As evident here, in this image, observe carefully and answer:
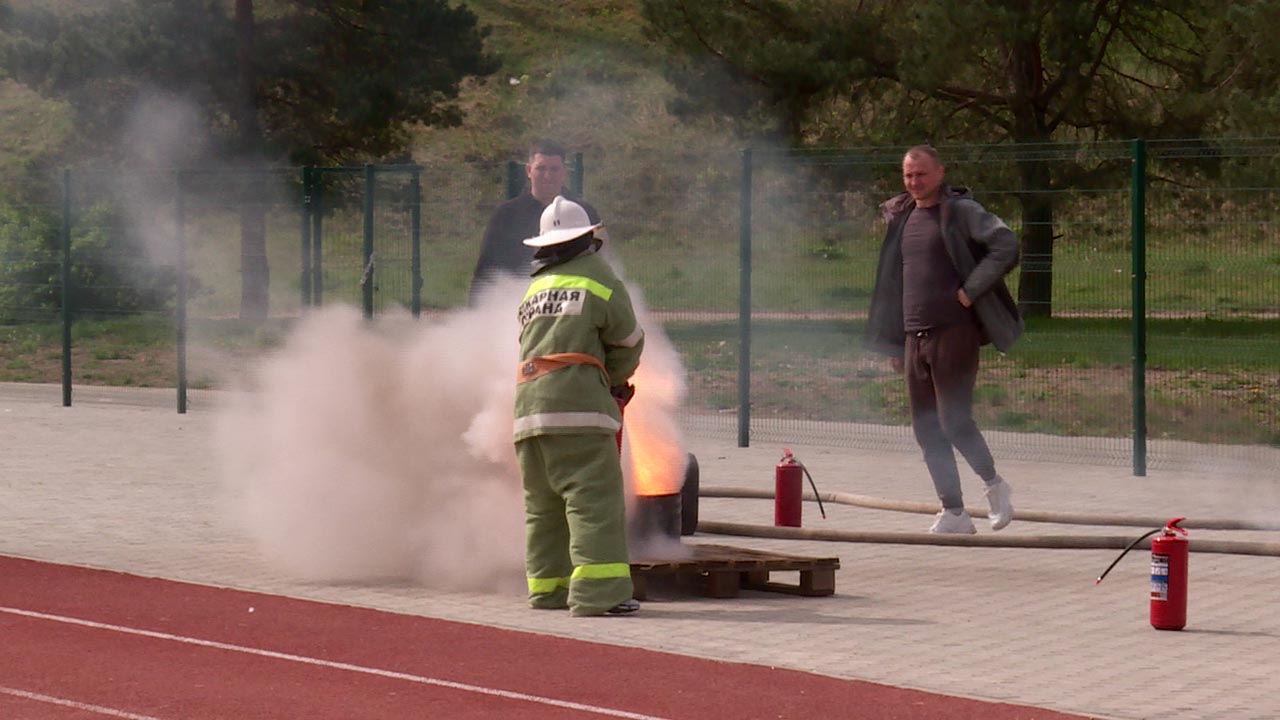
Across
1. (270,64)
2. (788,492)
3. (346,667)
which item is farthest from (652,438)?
(270,64)

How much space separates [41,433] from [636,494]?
10891 mm

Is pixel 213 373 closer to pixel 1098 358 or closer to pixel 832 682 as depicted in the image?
pixel 1098 358

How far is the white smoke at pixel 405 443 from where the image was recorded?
10.4 meters

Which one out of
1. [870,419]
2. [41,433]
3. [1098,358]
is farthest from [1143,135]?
[41,433]

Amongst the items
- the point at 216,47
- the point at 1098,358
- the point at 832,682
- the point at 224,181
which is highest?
the point at 216,47

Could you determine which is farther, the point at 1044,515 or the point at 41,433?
the point at 41,433

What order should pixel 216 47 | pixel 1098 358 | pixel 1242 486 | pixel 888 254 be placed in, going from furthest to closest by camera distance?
1. pixel 216 47
2. pixel 1098 358
3. pixel 1242 486
4. pixel 888 254

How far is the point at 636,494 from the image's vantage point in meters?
10.3

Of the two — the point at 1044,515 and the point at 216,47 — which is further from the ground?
the point at 216,47

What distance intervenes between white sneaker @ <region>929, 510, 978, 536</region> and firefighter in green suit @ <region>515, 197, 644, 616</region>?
280 cm

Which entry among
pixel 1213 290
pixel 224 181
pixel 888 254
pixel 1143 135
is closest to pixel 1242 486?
pixel 1213 290

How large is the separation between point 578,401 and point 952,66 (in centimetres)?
1949

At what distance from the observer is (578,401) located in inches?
371

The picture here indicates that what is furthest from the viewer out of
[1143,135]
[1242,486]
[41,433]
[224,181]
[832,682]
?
[1143,135]
